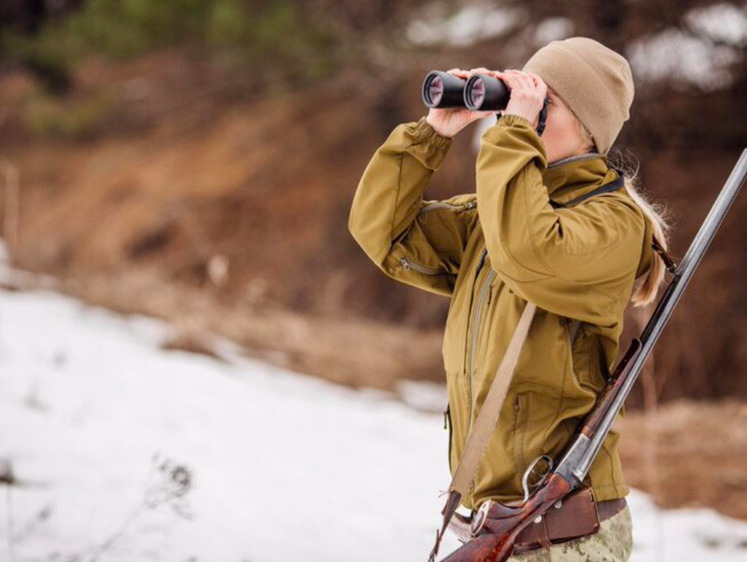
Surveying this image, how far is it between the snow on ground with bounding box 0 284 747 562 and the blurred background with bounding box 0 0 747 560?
0.15 meters

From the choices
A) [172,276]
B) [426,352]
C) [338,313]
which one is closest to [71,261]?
[172,276]

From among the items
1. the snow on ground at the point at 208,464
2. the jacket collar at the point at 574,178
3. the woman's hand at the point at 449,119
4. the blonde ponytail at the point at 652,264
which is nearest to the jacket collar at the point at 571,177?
the jacket collar at the point at 574,178

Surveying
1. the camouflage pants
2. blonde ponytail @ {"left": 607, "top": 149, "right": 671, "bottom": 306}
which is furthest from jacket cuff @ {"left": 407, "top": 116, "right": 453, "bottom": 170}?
the camouflage pants

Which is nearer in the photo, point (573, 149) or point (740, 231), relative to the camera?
point (573, 149)

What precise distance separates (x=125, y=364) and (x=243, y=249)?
8335 millimetres

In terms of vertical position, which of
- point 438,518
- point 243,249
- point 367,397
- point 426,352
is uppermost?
point 438,518

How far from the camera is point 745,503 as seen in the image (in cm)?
497

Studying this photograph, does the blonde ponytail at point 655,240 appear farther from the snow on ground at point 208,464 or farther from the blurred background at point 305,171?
the snow on ground at point 208,464

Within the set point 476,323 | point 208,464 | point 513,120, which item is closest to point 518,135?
point 513,120

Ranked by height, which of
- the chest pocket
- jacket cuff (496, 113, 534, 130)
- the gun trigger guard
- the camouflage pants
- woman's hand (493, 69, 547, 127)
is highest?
woman's hand (493, 69, 547, 127)

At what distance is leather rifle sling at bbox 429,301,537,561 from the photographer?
2066 millimetres

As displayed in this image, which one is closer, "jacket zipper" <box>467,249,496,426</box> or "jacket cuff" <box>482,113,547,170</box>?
"jacket cuff" <box>482,113,547,170</box>

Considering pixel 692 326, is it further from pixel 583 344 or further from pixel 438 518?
pixel 583 344

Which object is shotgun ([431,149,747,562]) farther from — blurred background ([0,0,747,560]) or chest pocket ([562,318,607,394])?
blurred background ([0,0,747,560])
